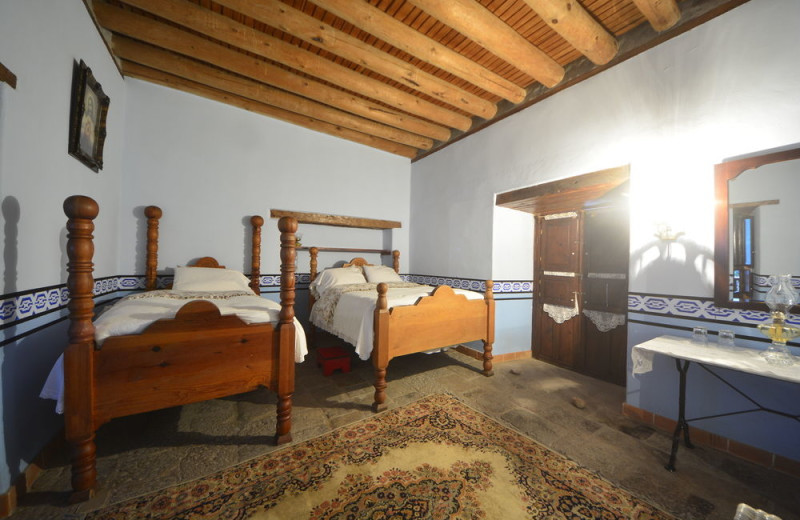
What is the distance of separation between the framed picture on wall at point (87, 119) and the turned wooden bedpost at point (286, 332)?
5.54ft

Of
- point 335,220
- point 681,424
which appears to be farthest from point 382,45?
point 681,424

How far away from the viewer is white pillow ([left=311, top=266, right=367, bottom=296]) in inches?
154

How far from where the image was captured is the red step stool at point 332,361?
313 cm

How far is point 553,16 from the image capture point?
2.26 meters

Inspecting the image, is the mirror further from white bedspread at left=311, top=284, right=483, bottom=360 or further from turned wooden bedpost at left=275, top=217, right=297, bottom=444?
turned wooden bedpost at left=275, top=217, right=297, bottom=444

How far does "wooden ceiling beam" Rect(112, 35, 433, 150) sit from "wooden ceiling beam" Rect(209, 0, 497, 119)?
3.48 ft

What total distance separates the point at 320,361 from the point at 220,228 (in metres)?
2.13

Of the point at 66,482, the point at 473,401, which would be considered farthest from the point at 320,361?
the point at 66,482

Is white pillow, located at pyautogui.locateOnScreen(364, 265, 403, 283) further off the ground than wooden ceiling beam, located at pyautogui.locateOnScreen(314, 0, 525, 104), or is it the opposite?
wooden ceiling beam, located at pyautogui.locateOnScreen(314, 0, 525, 104)

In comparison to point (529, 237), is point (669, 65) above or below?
above

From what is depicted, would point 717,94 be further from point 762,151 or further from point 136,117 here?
point 136,117

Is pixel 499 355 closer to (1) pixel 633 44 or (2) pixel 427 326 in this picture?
(2) pixel 427 326

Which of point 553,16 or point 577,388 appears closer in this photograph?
point 553,16

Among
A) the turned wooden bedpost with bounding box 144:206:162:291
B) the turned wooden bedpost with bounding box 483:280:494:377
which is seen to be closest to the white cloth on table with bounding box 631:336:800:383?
the turned wooden bedpost with bounding box 483:280:494:377
